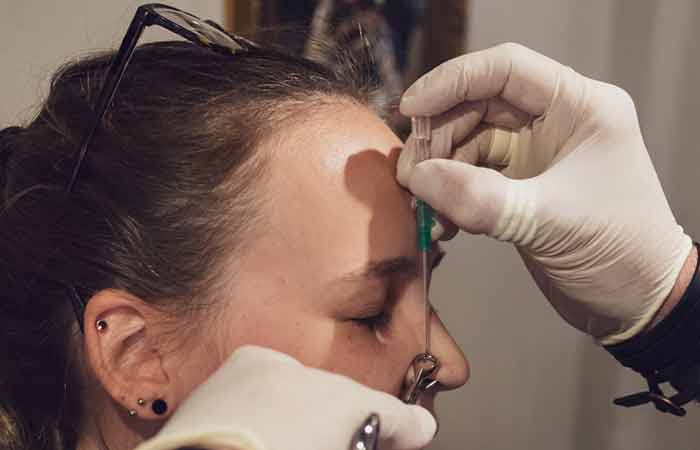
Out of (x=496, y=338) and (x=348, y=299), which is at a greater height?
(x=348, y=299)

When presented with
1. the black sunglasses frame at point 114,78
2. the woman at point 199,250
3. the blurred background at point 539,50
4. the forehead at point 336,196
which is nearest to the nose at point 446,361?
the woman at point 199,250

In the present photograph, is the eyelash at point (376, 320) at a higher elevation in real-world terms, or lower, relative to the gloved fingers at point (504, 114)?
lower

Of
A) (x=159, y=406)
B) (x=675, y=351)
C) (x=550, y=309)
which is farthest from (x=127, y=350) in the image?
(x=550, y=309)

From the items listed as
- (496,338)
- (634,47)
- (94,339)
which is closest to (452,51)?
(634,47)

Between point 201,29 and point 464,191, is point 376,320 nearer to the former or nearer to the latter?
point 464,191

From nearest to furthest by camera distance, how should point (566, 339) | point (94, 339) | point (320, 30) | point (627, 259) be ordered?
1. point (94, 339)
2. point (627, 259)
3. point (320, 30)
4. point (566, 339)

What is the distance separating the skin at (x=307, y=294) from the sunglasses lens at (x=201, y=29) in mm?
133

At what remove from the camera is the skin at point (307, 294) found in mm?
812

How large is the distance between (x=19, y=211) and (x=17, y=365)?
18 cm

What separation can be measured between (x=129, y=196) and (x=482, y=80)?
417 mm

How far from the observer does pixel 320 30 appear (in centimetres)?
140

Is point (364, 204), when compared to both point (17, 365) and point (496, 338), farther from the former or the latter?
point (496, 338)

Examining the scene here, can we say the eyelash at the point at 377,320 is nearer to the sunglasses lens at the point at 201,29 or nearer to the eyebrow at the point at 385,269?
the eyebrow at the point at 385,269

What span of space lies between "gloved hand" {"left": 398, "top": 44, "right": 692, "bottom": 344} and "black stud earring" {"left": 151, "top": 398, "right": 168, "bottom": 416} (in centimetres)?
35
